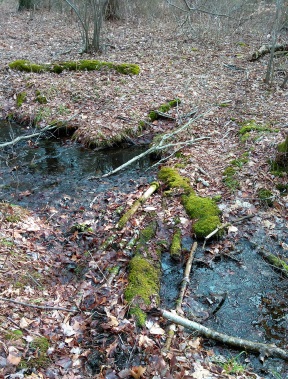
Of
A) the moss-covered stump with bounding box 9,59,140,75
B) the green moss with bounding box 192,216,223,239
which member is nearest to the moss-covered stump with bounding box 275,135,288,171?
the green moss with bounding box 192,216,223,239

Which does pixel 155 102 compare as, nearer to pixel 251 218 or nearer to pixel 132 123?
pixel 132 123

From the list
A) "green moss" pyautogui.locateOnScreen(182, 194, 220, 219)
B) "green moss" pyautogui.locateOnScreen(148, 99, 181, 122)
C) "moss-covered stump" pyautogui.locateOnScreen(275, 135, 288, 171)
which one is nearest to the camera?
"green moss" pyautogui.locateOnScreen(182, 194, 220, 219)

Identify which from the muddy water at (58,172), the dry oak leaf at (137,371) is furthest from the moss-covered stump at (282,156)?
the dry oak leaf at (137,371)

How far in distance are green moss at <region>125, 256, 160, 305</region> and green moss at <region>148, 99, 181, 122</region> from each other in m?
5.84

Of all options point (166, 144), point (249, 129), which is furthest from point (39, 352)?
point (249, 129)

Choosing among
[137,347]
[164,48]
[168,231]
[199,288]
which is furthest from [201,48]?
[137,347]

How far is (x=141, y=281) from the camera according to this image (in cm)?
460

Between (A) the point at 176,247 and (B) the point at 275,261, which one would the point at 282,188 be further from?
(A) the point at 176,247

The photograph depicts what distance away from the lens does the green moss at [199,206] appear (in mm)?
6039

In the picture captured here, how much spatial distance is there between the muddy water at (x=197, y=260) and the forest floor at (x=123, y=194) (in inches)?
10.3

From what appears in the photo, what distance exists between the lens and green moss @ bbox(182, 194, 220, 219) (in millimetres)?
6039

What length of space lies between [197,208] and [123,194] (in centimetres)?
164

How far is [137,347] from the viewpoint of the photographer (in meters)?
3.71

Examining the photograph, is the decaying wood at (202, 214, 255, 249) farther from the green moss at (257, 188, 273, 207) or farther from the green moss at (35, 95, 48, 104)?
the green moss at (35, 95, 48, 104)
